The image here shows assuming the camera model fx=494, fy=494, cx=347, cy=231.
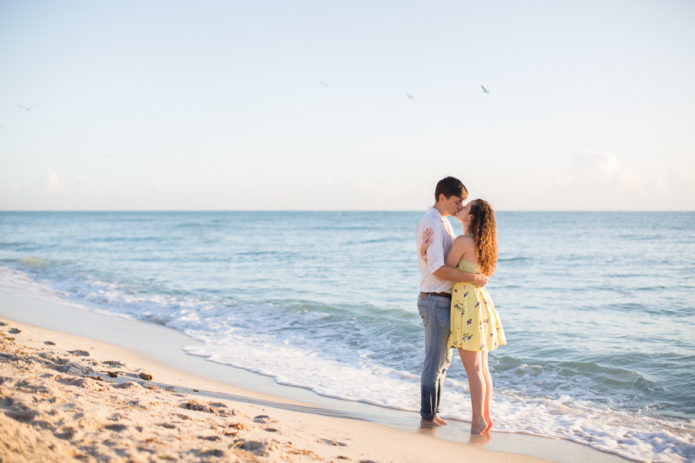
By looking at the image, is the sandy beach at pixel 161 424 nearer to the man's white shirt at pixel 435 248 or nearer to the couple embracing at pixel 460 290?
the couple embracing at pixel 460 290

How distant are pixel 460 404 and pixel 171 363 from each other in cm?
378

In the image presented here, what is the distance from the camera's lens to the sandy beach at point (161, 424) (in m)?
2.85

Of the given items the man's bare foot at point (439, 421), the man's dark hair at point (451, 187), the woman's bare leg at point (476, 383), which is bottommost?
A: the man's bare foot at point (439, 421)

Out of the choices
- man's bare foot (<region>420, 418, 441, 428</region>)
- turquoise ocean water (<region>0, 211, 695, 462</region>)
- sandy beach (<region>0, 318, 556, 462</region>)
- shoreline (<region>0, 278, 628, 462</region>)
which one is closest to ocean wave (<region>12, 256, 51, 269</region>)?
turquoise ocean water (<region>0, 211, 695, 462</region>)

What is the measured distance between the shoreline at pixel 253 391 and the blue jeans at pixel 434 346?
325mm

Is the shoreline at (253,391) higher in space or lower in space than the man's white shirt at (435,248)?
lower

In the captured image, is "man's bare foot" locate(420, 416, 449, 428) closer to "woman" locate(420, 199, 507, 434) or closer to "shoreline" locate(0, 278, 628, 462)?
"shoreline" locate(0, 278, 628, 462)

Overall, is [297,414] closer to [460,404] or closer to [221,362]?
[460,404]

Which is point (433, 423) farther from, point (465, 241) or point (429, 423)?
point (465, 241)

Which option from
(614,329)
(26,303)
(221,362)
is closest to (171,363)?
(221,362)

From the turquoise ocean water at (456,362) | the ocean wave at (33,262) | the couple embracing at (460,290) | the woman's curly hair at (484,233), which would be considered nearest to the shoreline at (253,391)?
the turquoise ocean water at (456,362)

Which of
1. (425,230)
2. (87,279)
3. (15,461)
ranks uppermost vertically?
(425,230)

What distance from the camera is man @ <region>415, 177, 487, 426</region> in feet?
14.1

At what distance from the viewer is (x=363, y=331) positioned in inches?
349
